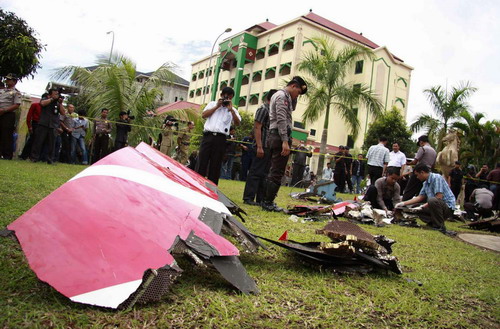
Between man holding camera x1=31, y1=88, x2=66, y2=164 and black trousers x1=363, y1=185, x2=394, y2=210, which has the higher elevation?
man holding camera x1=31, y1=88, x2=66, y2=164

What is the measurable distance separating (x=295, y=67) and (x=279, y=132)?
110 feet

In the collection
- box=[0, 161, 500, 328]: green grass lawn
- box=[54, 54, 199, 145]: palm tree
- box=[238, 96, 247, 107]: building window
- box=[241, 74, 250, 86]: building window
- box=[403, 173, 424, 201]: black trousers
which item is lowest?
box=[0, 161, 500, 328]: green grass lawn

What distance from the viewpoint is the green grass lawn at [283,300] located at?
1508mm

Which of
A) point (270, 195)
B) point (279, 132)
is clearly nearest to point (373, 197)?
point (270, 195)

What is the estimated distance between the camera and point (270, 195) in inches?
208

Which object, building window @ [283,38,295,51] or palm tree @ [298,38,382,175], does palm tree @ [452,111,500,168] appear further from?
building window @ [283,38,295,51]

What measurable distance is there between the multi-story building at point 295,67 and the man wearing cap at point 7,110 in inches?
1110

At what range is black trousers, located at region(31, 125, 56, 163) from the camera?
8.52 m

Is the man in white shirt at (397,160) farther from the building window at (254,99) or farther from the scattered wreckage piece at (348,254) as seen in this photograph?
the building window at (254,99)

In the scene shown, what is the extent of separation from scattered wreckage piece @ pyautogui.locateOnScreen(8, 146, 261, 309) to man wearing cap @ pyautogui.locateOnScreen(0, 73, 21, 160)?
716cm

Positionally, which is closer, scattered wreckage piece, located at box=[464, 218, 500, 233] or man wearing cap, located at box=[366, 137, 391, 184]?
scattered wreckage piece, located at box=[464, 218, 500, 233]

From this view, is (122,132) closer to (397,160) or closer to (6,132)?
(6,132)

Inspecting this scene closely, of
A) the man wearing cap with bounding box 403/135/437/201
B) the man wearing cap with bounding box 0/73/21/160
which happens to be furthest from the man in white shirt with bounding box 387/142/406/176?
the man wearing cap with bounding box 0/73/21/160

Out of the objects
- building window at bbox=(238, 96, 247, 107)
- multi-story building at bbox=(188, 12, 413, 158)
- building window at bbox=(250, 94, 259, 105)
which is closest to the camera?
multi-story building at bbox=(188, 12, 413, 158)
